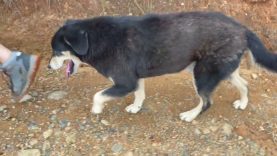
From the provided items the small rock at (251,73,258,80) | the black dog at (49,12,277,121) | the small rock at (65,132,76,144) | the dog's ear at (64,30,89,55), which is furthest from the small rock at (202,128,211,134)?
the dog's ear at (64,30,89,55)

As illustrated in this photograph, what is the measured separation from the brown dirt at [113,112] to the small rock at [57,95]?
45mm

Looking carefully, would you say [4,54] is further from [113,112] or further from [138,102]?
[138,102]

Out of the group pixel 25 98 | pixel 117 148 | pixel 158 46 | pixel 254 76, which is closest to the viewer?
pixel 158 46

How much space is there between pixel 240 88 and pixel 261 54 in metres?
0.56

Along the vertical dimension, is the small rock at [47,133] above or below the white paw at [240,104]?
below

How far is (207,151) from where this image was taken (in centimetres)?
435

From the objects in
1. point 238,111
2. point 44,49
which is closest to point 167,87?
point 238,111

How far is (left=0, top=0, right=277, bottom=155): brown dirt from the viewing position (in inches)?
172

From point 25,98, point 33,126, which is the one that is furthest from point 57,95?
point 33,126

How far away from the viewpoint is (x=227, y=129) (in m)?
4.54

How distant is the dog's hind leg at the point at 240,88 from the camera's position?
15.0 ft

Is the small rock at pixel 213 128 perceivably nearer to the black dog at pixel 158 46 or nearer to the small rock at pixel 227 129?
the small rock at pixel 227 129

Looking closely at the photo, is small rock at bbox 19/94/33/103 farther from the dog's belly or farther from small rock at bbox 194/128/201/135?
small rock at bbox 194/128/201/135

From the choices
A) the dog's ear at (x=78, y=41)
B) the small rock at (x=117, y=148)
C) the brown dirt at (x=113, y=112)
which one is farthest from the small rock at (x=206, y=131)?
the dog's ear at (x=78, y=41)
